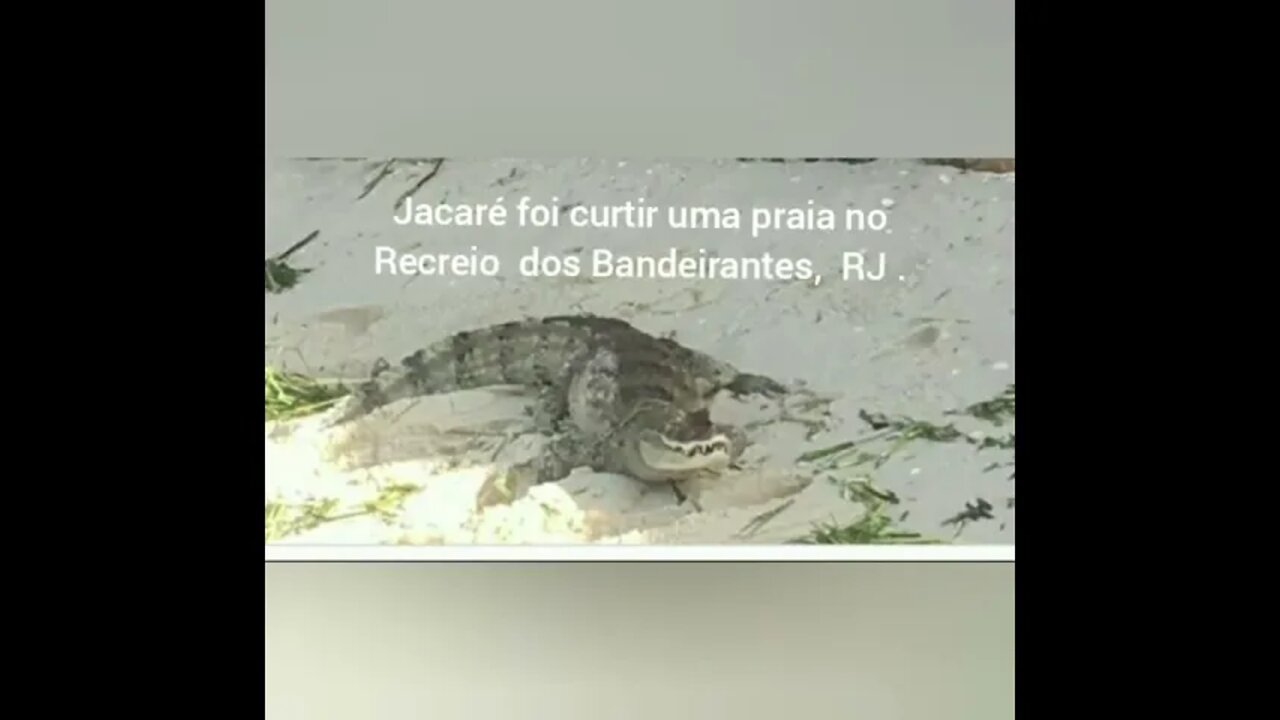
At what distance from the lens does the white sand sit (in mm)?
1964

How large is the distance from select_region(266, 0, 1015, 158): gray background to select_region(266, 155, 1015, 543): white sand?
1.9 inches

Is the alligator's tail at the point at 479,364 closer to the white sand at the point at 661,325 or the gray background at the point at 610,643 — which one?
the white sand at the point at 661,325

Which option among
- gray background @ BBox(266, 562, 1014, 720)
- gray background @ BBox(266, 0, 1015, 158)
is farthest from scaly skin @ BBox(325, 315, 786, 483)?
gray background @ BBox(266, 0, 1015, 158)

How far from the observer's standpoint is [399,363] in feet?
6.46

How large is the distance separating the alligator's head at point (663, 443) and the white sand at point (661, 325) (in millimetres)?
35

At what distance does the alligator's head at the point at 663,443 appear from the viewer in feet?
6.46

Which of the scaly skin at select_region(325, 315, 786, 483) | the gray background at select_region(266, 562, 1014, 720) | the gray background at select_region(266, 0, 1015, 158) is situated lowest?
the gray background at select_region(266, 562, 1014, 720)

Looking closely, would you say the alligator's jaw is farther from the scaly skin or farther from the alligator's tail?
the alligator's tail

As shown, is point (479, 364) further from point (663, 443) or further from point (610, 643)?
point (610, 643)

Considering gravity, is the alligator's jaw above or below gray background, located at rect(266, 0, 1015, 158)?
below

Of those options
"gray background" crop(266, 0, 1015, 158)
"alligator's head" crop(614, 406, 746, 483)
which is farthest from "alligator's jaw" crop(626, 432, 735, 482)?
"gray background" crop(266, 0, 1015, 158)

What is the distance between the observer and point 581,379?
6.46 feet

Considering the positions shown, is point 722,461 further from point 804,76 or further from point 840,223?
point 804,76

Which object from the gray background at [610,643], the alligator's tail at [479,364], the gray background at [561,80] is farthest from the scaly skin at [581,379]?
the gray background at [561,80]
